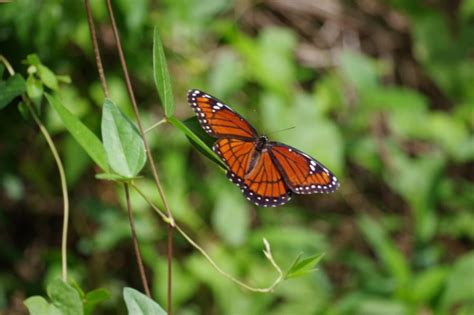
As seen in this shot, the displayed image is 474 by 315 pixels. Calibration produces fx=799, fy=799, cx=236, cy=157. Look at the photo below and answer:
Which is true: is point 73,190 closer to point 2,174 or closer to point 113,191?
point 113,191

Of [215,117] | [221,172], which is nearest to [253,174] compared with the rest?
[215,117]

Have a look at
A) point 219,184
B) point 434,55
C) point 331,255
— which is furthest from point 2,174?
point 434,55

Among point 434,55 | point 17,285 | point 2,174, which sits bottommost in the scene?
point 17,285

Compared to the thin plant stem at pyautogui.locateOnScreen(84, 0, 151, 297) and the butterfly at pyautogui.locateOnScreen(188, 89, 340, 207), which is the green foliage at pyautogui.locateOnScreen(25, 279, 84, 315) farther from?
the butterfly at pyautogui.locateOnScreen(188, 89, 340, 207)

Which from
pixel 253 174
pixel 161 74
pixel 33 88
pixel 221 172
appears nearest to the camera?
pixel 161 74

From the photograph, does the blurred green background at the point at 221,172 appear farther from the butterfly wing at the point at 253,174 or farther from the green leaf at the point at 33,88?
the butterfly wing at the point at 253,174

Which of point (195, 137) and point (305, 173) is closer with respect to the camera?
point (195, 137)

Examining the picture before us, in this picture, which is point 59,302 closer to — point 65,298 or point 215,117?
point 65,298
